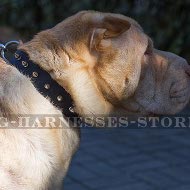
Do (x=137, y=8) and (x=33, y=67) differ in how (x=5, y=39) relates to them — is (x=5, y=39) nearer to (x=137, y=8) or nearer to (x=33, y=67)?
(x=137, y=8)

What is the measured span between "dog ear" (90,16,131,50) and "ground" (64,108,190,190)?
195cm

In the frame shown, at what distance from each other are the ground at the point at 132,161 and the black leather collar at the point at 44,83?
1.91m

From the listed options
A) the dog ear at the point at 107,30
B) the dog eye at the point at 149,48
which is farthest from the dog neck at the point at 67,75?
the dog eye at the point at 149,48

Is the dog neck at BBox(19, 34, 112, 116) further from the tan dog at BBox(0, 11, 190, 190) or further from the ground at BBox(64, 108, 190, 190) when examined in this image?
the ground at BBox(64, 108, 190, 190)

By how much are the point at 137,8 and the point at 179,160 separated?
9.37ft

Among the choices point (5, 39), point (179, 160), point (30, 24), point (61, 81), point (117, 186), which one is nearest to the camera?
point (61, 81)

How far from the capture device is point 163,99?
3.26 meters

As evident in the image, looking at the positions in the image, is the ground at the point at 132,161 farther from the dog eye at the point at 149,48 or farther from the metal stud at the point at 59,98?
the metal stud at the point at 59,98

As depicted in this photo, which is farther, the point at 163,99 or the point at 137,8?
the point at 137,8

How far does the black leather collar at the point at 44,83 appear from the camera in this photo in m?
2.68

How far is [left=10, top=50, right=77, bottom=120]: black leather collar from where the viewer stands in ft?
8.78

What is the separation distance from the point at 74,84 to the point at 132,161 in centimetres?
249

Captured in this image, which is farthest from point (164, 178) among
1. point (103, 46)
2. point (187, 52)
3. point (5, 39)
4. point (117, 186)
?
point (5, 39)

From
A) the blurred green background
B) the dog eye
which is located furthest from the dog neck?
the blurred green background
